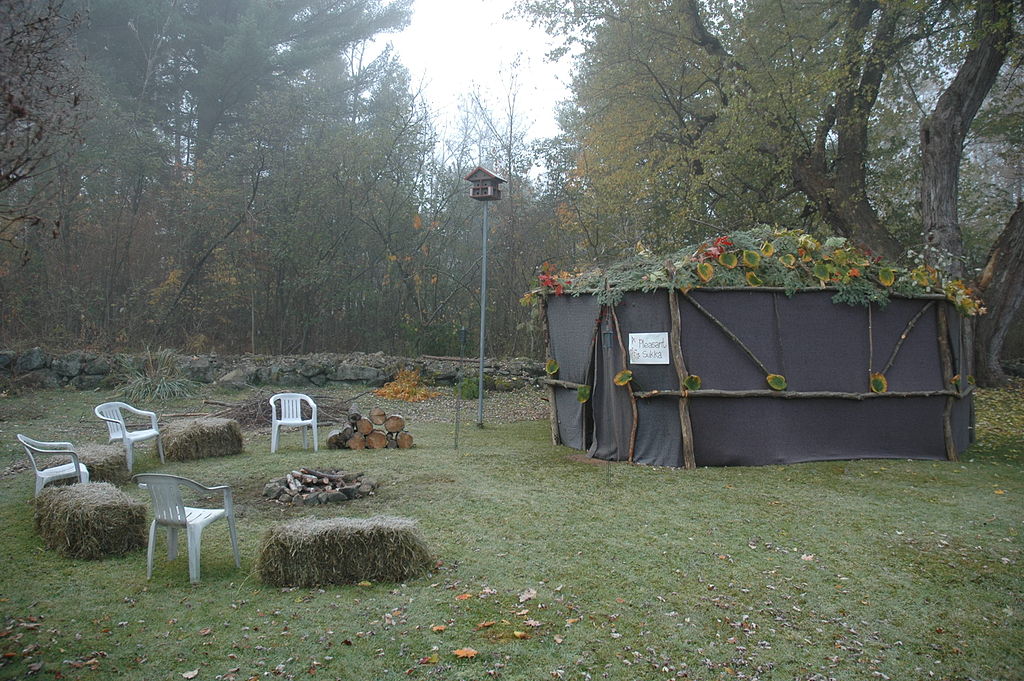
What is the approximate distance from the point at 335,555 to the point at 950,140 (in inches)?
405

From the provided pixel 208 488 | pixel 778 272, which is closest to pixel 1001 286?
pixel 778 272

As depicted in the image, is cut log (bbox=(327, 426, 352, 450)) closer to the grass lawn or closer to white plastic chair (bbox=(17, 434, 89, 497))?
the grass lawn

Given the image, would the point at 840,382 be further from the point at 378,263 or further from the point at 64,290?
the point at 64,290

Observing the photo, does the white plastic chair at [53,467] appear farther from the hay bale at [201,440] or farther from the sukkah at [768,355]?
the sukkah at [768,355]

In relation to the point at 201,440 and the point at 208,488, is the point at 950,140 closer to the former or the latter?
the point at 201,440

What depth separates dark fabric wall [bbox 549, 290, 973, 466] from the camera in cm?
661

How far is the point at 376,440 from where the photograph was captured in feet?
25.0

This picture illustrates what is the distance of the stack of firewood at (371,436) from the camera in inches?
300

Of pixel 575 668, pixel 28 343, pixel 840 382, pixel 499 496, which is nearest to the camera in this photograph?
pixel 575 668

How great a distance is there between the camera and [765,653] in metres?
2.89

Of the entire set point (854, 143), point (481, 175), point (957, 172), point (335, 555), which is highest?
point (854, 143)

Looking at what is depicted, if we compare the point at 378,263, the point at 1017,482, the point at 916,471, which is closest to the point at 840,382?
the point at 916,471

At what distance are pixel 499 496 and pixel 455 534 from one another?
1.06 metres

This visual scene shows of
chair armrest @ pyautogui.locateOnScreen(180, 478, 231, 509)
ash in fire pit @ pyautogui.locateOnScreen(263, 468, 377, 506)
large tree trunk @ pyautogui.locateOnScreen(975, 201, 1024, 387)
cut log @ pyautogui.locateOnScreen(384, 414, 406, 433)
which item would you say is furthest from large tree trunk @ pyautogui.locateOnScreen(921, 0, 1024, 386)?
chair armrest @ pyautogui.locateOnScreen(180, 478, 231, 509)
